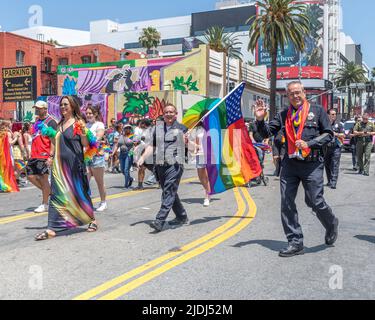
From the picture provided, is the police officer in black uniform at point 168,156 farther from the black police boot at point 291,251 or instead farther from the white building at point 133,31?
the white building at point 133,31

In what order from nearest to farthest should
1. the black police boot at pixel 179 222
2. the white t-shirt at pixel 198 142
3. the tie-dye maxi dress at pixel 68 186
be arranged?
the tie-dye maxi dress at pixel 68 186 < the black police boot at pixel 179 222 < the white t-shirt at pixel 198 142

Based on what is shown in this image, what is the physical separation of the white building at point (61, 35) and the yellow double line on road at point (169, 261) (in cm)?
9802

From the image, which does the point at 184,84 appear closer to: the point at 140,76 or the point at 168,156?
the point at 140,76

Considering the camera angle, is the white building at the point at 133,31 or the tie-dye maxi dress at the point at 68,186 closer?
the tie-dye maxi dress at the point at 68,186

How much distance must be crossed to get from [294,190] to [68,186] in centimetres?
297

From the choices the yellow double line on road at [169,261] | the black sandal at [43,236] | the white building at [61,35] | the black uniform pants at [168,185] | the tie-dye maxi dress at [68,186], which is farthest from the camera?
the white building at [61,35]

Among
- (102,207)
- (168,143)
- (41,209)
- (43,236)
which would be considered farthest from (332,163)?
(43,236)

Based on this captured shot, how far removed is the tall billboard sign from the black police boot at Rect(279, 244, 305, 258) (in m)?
74.4

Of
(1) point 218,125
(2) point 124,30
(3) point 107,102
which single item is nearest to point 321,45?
(2) point 124,30

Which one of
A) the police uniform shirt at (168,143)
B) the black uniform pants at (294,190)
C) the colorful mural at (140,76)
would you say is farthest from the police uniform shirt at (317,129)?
the colorful mural at (140,76)

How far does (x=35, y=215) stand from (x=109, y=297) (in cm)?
446

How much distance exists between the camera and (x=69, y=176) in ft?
20.9

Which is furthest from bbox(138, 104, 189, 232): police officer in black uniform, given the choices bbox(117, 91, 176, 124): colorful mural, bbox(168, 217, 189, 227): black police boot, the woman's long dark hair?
bbox(117, 91, 176, 124): colorful mural

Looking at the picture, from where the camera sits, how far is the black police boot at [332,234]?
18.4ft
